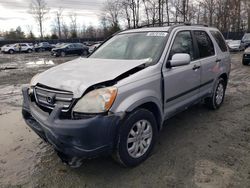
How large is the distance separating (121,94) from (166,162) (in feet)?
4.06

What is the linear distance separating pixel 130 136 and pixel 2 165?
75.1 inches

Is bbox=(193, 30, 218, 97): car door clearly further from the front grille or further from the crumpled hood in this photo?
the front grille

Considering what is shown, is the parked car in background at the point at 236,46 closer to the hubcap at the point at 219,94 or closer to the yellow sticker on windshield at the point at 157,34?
the hubcap at the point at 219,94

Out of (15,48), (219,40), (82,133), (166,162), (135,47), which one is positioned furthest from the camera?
(15,48)

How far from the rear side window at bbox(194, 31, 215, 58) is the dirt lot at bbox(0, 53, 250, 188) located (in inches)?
52.8

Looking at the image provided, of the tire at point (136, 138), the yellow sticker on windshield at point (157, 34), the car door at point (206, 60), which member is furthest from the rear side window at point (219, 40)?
the tire at point (136, 138)

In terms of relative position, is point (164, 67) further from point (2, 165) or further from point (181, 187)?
point (2, 165)

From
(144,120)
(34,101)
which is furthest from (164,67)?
(34,101)

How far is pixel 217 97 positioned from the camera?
5113 mm

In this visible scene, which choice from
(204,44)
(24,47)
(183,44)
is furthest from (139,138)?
(24,47)

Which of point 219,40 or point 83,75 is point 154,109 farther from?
point 219,40

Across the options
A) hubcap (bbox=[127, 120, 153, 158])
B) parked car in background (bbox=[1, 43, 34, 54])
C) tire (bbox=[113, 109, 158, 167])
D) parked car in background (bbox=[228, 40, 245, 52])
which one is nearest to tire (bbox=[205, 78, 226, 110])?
tire (bbox=[113, 109, 158, 167])

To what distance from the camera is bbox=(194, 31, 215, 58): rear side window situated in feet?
13.9

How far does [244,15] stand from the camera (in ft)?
147
